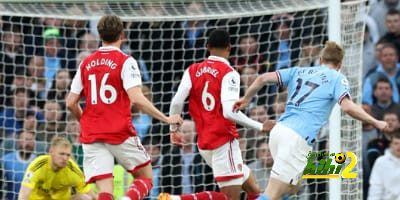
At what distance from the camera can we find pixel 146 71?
46.2 feet

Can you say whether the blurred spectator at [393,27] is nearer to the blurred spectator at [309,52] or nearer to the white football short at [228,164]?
the blurred spectator at [309,52]

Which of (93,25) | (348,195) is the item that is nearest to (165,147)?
(93,25)

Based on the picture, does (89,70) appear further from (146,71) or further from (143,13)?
(146,71)

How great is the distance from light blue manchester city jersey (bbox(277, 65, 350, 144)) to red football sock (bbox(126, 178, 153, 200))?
4.36 feet

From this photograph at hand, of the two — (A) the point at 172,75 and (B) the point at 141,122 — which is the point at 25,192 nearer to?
(B) the point at 141,122

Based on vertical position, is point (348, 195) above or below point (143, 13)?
below

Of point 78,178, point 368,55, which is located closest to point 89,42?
point 78,178

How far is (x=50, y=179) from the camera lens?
38.3 ft

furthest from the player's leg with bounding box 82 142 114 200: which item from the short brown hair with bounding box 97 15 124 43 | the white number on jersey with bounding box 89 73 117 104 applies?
the short brown hair with bounding box 97 15 124 43

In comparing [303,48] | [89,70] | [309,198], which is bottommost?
[309,198]

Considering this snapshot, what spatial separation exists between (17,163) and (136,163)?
405 cm

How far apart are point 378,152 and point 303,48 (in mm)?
1555

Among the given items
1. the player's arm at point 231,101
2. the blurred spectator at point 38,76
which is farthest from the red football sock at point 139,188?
the blurred spectator at point 38,76

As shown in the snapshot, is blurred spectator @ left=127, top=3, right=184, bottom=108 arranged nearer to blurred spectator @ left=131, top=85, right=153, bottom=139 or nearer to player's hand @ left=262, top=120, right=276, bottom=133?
blurred spectator @ left=131, top=85, right=153, bottom=139
